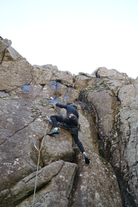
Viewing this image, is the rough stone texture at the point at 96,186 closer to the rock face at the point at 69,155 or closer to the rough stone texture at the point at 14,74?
the rock face at the point at 69,155

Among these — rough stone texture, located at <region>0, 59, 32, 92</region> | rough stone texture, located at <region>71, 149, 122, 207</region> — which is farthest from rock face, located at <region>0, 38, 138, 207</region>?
rough stone texture, located at <region>0, 59, 32, 92</region>

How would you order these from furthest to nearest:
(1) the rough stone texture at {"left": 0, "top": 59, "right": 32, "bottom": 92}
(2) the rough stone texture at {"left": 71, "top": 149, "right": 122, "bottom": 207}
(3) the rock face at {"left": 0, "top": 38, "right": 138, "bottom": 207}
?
(1) the rough stone texture at {"left": 0, "top": 59, "right": 32, "bottom": 92}
(2) the rough stone texture at {"left": 71, "top": 149, "right": 122, "bottom": 207}
(3) the rock face at {"left": 0, "top": 38, "right": 138, "bottom": 207}

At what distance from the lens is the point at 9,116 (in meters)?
8.07

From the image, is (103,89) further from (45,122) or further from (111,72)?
(45,122)

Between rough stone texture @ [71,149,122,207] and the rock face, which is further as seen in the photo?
rough stone texture @ [71,149,122,207]

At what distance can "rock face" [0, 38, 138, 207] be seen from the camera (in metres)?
5.21

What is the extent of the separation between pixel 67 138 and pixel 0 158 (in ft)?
13.0

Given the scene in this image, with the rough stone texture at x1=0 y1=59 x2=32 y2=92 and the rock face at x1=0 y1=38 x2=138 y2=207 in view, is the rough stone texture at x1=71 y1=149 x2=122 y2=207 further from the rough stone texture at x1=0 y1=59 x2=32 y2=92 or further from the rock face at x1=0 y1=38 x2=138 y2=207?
the rough stone texture at x1=0 y1=59 x2=32 y2=92

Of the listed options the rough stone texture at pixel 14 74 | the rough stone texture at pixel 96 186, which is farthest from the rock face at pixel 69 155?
the rough stone texture at pixel 14 74

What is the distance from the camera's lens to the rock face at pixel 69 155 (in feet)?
17.1

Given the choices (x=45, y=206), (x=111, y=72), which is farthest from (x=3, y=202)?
(x=111, y=72)

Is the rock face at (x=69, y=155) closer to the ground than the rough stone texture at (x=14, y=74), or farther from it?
closer to the ground

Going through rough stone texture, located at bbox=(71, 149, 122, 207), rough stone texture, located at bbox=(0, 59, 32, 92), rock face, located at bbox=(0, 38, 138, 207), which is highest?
rough stone texture, located at bbox=(0, 59, 32, 92)

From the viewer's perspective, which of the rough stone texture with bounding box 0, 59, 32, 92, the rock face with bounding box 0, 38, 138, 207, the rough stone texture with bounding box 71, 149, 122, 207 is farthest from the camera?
the rough stone texture with bounding box 0, 59, 32, 92
